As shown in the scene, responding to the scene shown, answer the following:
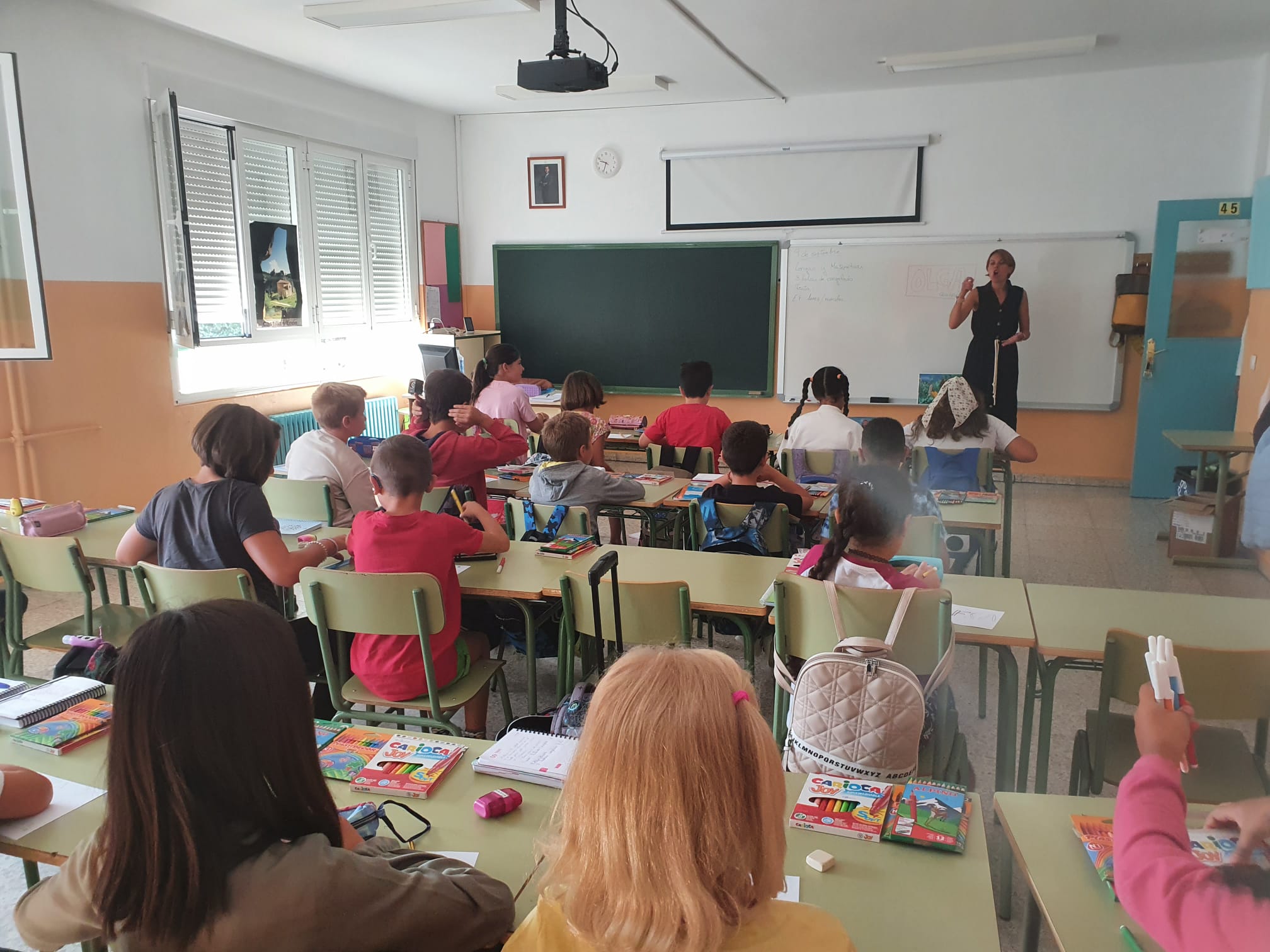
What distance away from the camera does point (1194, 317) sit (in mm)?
6621

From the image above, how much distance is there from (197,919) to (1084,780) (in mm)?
2057

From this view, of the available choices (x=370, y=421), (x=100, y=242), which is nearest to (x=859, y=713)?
(x=100, y=242)

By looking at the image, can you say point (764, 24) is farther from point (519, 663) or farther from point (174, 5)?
point (519, 663)

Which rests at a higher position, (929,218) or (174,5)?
(174,5)

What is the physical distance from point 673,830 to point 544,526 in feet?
9.55

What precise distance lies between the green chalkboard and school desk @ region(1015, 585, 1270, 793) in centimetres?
541

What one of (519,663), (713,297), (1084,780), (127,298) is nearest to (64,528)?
(519,663)

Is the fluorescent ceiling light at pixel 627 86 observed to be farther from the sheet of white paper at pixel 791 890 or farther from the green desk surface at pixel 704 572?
the sheet of white paper at pixel 791 890

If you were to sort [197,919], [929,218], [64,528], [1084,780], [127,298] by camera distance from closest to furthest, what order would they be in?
[197,919] < [1084,780] < [64,528] < [127,298] < [929,218]

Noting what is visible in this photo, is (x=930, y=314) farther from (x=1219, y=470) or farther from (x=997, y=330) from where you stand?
(x=1219, y=470)

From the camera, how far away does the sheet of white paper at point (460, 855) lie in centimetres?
142

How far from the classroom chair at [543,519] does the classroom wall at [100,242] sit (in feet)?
9.08

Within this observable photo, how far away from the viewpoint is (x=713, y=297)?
7918 mm

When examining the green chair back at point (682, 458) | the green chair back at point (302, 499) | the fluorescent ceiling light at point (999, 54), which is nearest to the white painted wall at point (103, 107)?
the green chair back at point (302, 499)
